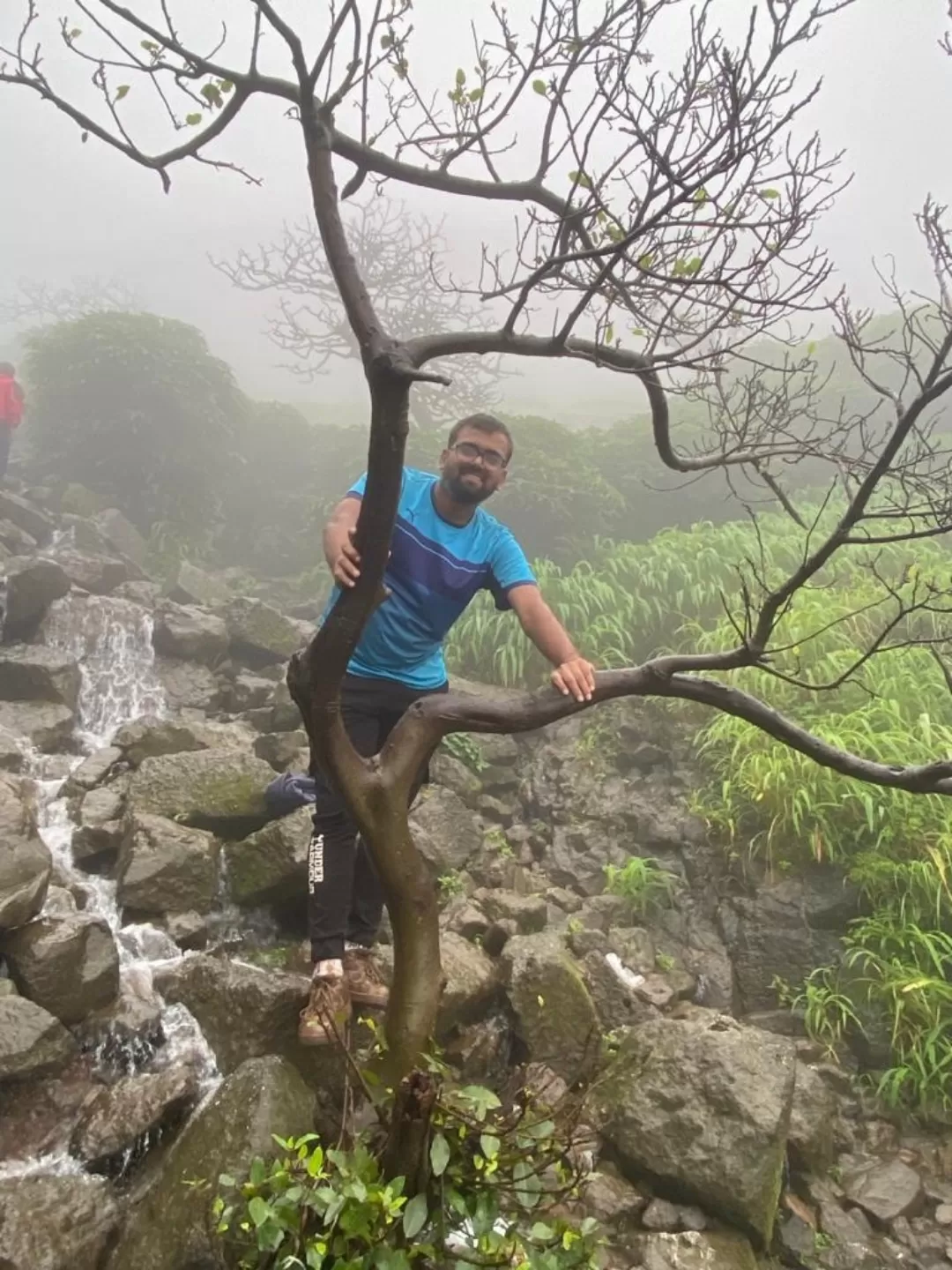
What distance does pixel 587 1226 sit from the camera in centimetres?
221

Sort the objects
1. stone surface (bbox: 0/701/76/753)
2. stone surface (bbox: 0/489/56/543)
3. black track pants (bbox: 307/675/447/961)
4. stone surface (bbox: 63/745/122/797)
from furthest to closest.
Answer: stone surface (bbox: 0/489/56/543) < stone surface (bbox: 0/701/76/753) < stone surface (bbox: 63/745/122/797) < black track pants (bbox: 307/675/447/961)

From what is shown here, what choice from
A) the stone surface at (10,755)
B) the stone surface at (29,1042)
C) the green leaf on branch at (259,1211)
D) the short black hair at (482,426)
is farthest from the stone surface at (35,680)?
the green leaf on branch at (259,1211)

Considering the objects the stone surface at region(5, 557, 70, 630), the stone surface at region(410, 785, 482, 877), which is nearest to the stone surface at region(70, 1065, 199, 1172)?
the stone surface at region(410, 785, 482, 877)

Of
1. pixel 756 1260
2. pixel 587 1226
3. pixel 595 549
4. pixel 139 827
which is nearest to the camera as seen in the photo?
pixel 587 1226

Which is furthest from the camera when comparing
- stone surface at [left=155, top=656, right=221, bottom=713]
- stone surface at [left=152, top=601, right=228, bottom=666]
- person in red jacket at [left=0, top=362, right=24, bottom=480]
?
person in red jacket at [left=0, top=362, right=24, bottom=480]

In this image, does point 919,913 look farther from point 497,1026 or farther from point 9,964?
point 9,964

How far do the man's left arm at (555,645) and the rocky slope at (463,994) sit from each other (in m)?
1.24

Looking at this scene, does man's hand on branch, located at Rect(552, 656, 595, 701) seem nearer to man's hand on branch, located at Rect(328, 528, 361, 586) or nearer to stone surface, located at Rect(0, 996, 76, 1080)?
man's hand on branch, located at Rect(328, 528, 361, 586)

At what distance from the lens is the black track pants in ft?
11.3

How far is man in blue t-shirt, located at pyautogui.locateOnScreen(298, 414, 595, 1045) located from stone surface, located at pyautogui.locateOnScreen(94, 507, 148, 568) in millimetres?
11324

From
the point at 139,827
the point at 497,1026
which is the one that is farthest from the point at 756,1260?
the point at 139,827

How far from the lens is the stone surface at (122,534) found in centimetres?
1337

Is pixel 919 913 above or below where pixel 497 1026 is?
above

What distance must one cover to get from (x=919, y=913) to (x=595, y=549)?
333 inches
